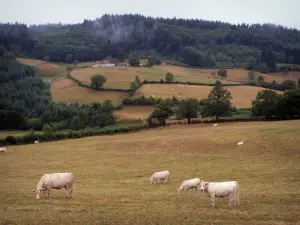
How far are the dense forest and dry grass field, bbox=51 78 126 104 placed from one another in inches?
140

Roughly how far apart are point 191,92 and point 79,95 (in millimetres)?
38708

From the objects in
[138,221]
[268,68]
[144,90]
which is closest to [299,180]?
[138,221]

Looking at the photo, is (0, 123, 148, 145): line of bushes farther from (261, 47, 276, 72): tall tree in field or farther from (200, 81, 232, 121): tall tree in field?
(261, 47, 276, 72): tall tree in field

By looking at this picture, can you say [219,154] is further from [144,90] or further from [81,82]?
[81,82]

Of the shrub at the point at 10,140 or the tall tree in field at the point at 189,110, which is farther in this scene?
the tall tree in field at the point at 189,110

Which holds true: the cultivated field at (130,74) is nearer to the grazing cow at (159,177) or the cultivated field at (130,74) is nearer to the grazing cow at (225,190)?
the grazing cow at (159,177)

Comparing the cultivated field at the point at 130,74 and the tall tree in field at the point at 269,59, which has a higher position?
the tall tree in field at the point at 269,59

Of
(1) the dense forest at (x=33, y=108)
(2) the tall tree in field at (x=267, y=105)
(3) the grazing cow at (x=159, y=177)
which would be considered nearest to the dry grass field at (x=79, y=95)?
(1) the dense forest at (x=33, y=108)

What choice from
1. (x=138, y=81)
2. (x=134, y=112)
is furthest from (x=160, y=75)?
(x=134, y=112)

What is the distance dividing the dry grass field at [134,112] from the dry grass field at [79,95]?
701cm

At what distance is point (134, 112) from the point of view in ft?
363

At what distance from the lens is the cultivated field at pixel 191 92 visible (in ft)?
393

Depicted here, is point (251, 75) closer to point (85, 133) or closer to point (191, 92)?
point (191, 92)

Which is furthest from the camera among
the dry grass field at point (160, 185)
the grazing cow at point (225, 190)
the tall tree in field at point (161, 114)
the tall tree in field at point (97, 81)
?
the tall tree in field at point (97, 81)
